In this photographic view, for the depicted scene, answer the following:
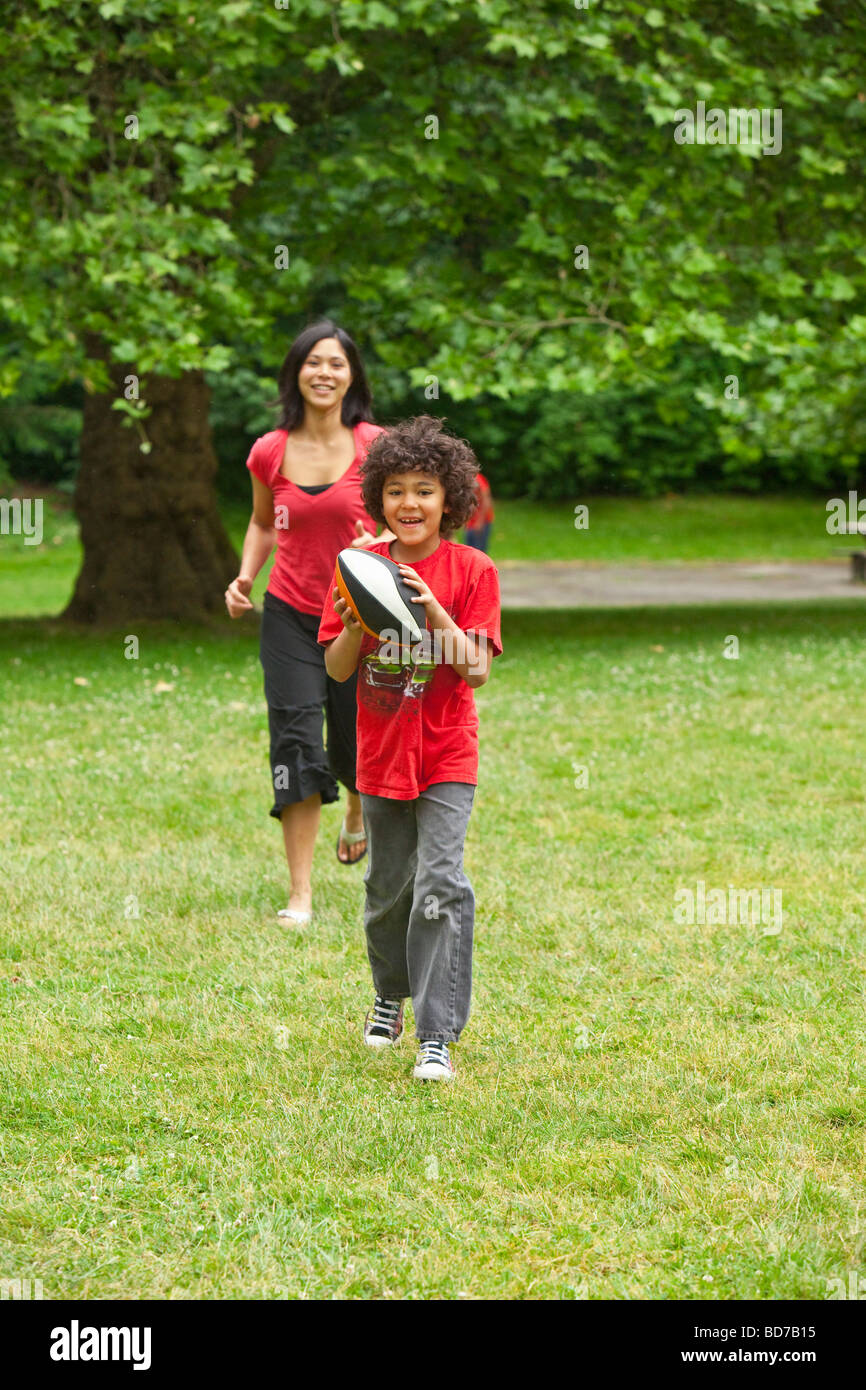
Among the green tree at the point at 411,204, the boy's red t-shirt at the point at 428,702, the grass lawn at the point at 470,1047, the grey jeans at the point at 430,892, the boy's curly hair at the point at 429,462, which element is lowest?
the grass lawn at the point at 470,1047

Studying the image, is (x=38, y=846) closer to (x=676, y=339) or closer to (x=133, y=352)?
(x=133, y=352)

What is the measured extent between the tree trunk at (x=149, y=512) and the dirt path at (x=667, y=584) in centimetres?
569

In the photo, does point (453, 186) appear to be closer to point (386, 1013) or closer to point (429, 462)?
point (429, 462)

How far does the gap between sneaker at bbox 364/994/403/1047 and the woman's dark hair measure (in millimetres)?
2298

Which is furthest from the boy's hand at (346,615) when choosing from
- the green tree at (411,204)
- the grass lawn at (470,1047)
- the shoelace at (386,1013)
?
the green tree at (411,204)

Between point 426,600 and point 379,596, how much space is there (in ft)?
0.41

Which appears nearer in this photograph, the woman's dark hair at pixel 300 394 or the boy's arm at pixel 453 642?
the boy's arm at pixel 453 642

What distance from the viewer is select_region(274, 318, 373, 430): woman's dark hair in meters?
5.80

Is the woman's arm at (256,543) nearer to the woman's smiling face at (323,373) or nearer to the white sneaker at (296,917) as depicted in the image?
the woman's smiling face at (323,373)

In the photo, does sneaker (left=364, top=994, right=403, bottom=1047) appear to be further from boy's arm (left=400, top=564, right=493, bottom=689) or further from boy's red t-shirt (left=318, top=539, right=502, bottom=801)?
boy's arm (left=400, top=564, right=493, bottom=689)

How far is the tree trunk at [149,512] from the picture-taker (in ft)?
49.7

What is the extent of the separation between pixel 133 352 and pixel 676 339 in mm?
4576

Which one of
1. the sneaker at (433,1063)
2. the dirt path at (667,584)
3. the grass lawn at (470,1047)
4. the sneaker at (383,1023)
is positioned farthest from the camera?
the dirt path at (667,584)
